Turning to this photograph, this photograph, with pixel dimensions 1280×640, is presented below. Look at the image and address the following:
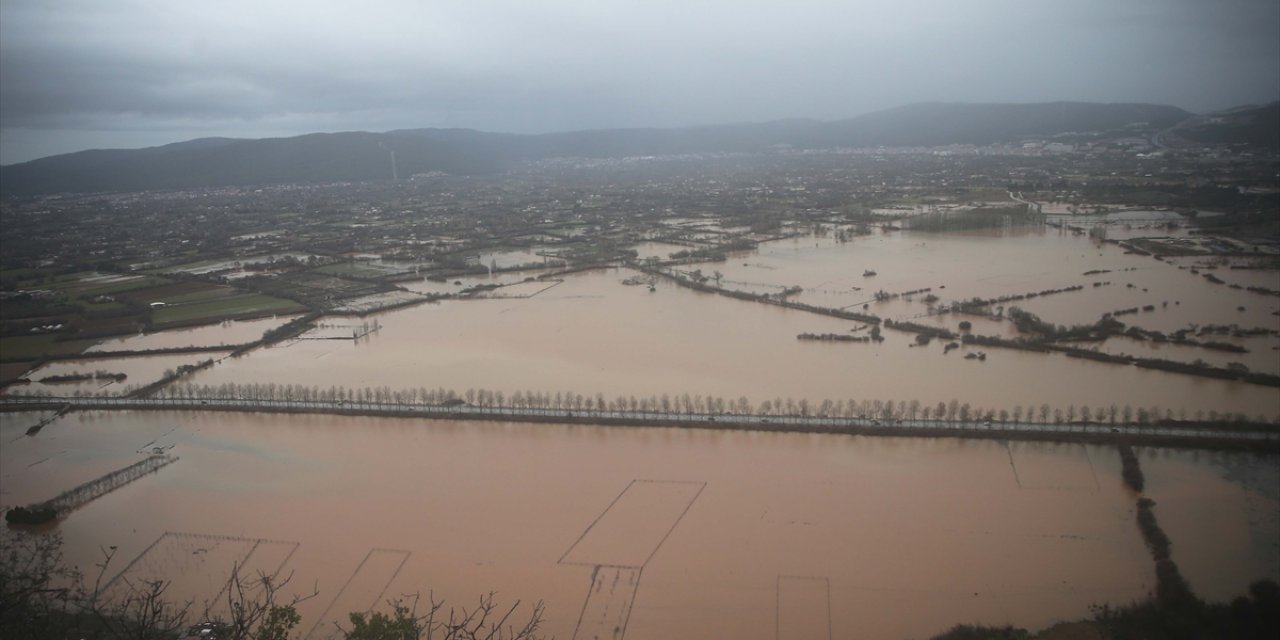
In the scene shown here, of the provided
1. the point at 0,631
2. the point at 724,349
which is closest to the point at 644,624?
the point at 0,631

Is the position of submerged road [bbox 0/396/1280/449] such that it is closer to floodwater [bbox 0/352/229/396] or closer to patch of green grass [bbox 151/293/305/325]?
floodwater [bbox 0/352/229/396]

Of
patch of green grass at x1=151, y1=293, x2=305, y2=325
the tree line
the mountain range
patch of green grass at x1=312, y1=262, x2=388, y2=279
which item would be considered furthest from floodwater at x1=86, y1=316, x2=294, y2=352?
the mountain range

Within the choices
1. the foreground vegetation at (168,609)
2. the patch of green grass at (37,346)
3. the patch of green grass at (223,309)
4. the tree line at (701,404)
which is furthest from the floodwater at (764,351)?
the foreground vegetation at (168,609)

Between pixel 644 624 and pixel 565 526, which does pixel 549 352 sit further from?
pixel 644 624

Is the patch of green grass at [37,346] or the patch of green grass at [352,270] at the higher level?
the patch of green grass at [352,270]

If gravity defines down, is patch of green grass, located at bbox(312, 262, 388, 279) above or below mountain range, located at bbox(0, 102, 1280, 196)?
below

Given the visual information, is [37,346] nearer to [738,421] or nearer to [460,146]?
[738,421]

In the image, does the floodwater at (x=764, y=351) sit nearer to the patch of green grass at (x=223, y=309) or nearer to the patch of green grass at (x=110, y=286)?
the patch of green grass at (x=223, y=309)

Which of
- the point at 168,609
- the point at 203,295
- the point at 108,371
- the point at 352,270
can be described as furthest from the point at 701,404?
the point at 352,270
